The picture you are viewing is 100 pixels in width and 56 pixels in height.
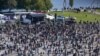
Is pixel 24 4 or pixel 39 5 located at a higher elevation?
pixel 24 4

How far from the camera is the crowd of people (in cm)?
4759

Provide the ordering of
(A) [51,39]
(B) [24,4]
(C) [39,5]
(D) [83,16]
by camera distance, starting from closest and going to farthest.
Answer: (A) [51,39]
(D) [83,16]
(C) [39,5]
(B) [24,4]

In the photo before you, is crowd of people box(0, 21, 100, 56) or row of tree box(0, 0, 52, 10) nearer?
crowd of people box(0, 21, 100, 56)

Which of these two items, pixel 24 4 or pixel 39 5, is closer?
pixel 39 5

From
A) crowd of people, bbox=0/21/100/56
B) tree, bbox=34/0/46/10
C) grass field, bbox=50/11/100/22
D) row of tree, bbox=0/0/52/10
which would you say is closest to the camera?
crowd of people, bbox=0/21/100/56

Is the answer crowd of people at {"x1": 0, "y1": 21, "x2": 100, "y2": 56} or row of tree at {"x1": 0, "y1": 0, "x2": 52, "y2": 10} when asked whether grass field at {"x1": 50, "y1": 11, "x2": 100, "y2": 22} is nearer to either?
row of tree at {"x1": 0, "y1": 0, "x2": 52, "y2": 10}

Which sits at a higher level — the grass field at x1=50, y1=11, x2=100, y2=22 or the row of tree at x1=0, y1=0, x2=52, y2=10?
the row of tree at x1=0, y1=0, x2=52, y2=10

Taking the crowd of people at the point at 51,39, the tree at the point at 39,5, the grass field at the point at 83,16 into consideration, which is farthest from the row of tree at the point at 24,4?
the crowd of people at the point at 51,39

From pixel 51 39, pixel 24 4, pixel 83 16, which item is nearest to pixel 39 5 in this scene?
pixel 24 4

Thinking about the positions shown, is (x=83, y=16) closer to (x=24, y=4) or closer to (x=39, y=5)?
(x=39, y=5)

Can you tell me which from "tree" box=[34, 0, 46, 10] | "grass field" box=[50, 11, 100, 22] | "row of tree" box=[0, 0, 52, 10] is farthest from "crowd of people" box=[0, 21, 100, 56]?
"row of tree" box=[0, 0, 52, 10]

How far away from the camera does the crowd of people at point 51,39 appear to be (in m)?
47.6

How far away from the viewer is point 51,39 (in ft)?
186

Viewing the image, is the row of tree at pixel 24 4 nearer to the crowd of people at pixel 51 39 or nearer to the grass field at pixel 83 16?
the grass field at pixel 83 16
